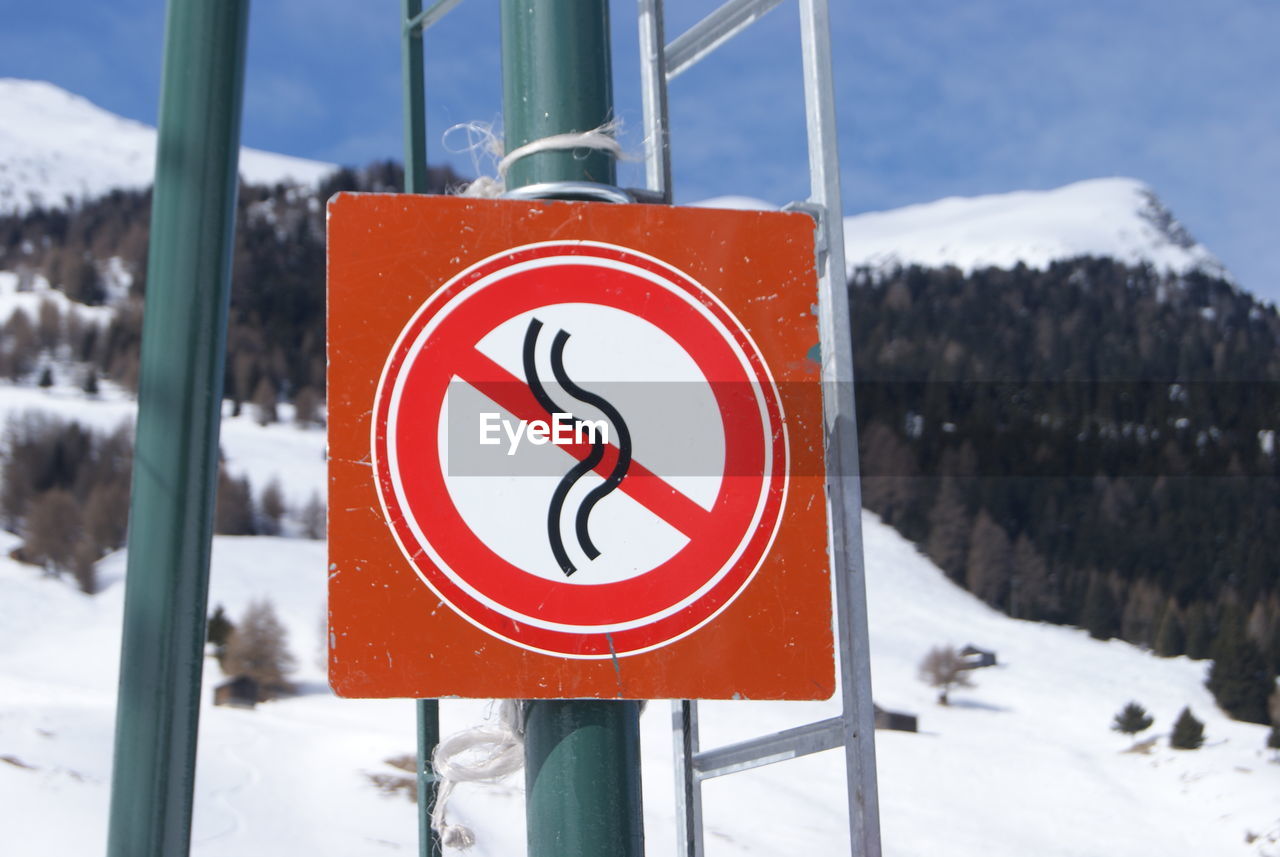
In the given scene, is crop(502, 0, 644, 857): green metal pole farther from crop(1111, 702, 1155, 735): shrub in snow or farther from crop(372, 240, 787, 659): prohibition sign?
crop(1111, 702, 1155, 735): shrub in snow

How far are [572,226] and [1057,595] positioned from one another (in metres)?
48.9

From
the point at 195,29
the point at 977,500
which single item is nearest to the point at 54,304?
the point at 977,500

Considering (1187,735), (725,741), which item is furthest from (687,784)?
(1187,735)

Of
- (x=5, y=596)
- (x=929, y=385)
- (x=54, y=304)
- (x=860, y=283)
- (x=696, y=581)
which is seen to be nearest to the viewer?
(x=696, y=581)

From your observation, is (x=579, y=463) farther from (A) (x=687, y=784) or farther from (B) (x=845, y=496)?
(A) (x=687, y=784)

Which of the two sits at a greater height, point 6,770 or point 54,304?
point 54,304

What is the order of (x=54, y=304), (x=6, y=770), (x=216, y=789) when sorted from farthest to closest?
(x=54, y=304) < (x=216, y=789) < (x=6, y=770)

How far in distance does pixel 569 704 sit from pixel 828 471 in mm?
442

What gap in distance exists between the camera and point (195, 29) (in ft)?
8.34

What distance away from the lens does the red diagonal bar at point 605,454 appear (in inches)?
65.3

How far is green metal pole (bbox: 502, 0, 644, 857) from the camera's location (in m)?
1.62

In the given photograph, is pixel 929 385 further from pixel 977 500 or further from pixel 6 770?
pixel 6 770

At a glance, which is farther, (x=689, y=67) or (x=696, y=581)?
(x=689, y=67)

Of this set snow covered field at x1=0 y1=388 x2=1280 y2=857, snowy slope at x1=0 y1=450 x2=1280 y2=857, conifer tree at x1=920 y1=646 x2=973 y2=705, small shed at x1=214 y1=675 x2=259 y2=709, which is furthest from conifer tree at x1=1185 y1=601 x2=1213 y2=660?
small shed at x1=214 y1=675 x2=259 y2=709
